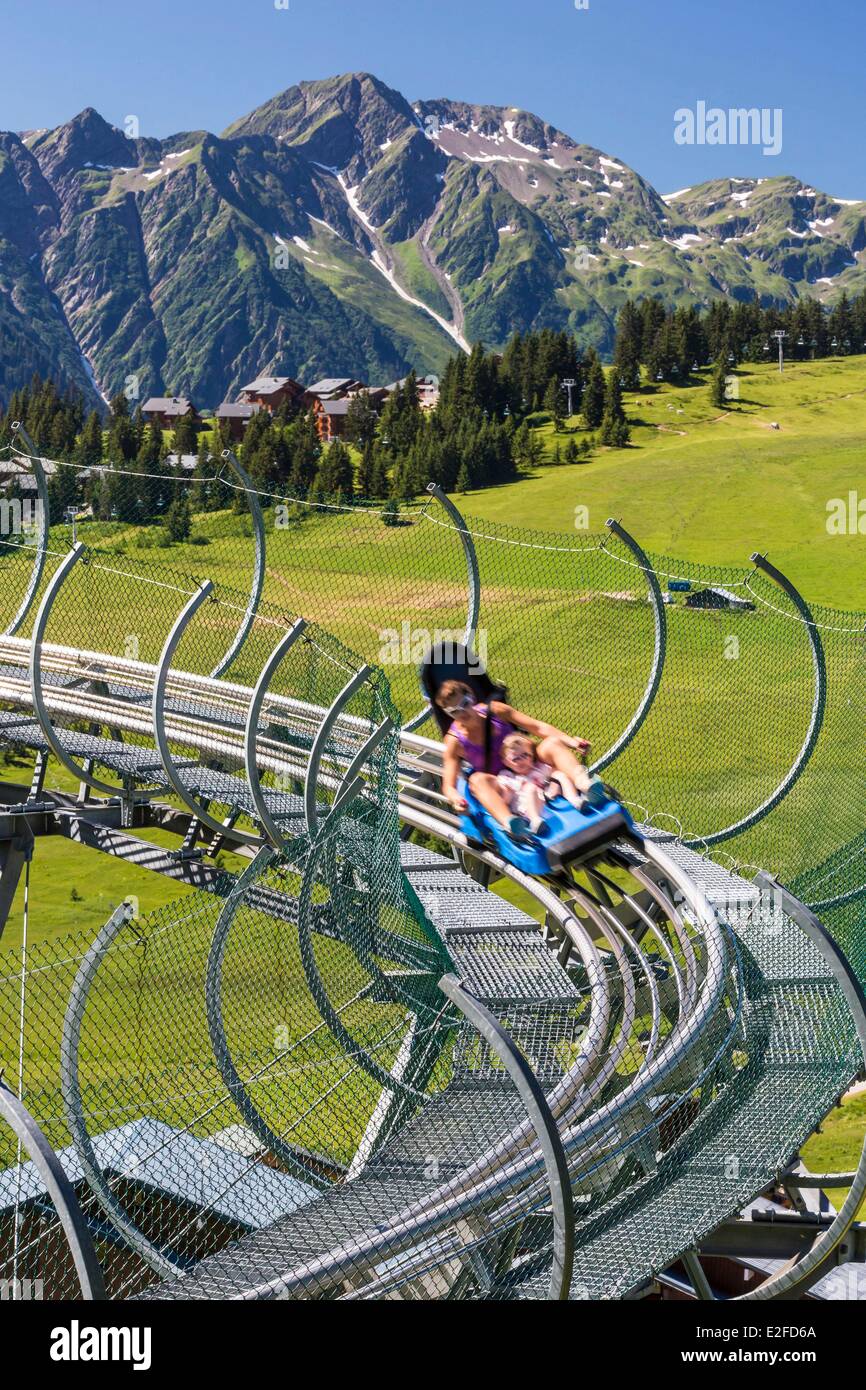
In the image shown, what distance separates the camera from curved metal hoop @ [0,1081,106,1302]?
5.66m

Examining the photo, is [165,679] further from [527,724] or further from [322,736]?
[527,724]

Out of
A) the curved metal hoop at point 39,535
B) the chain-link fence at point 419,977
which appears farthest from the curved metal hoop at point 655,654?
the curved metal hoop at point 39,535

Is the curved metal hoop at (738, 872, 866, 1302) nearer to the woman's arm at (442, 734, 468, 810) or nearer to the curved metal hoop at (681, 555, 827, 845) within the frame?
the woman's arm at (442, 734, 468, 810)

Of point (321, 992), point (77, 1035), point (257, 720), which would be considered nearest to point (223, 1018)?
point (321, 992)

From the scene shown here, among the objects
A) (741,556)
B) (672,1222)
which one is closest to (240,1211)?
(672,1222)

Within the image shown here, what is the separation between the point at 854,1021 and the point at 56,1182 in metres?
4.23

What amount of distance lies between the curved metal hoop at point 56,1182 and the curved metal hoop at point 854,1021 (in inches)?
126

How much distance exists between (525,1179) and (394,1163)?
1310 millimetres

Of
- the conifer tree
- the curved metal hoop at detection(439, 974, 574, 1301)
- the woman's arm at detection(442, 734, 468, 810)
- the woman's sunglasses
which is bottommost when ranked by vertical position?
the curved metal hoop at detection(439, 974, 574, 1301)

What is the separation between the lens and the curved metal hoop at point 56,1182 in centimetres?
566

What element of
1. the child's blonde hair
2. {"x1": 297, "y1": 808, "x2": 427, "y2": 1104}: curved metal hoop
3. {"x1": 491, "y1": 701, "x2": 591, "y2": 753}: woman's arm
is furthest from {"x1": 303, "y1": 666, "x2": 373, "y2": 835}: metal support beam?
{"x1": 297, "y1": 808, "x2": 427, "y2": 1104}: curved metal hoop

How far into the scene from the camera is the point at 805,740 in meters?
13.3

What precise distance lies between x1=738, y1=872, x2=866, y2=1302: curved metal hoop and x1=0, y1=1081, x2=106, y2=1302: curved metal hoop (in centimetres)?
319
